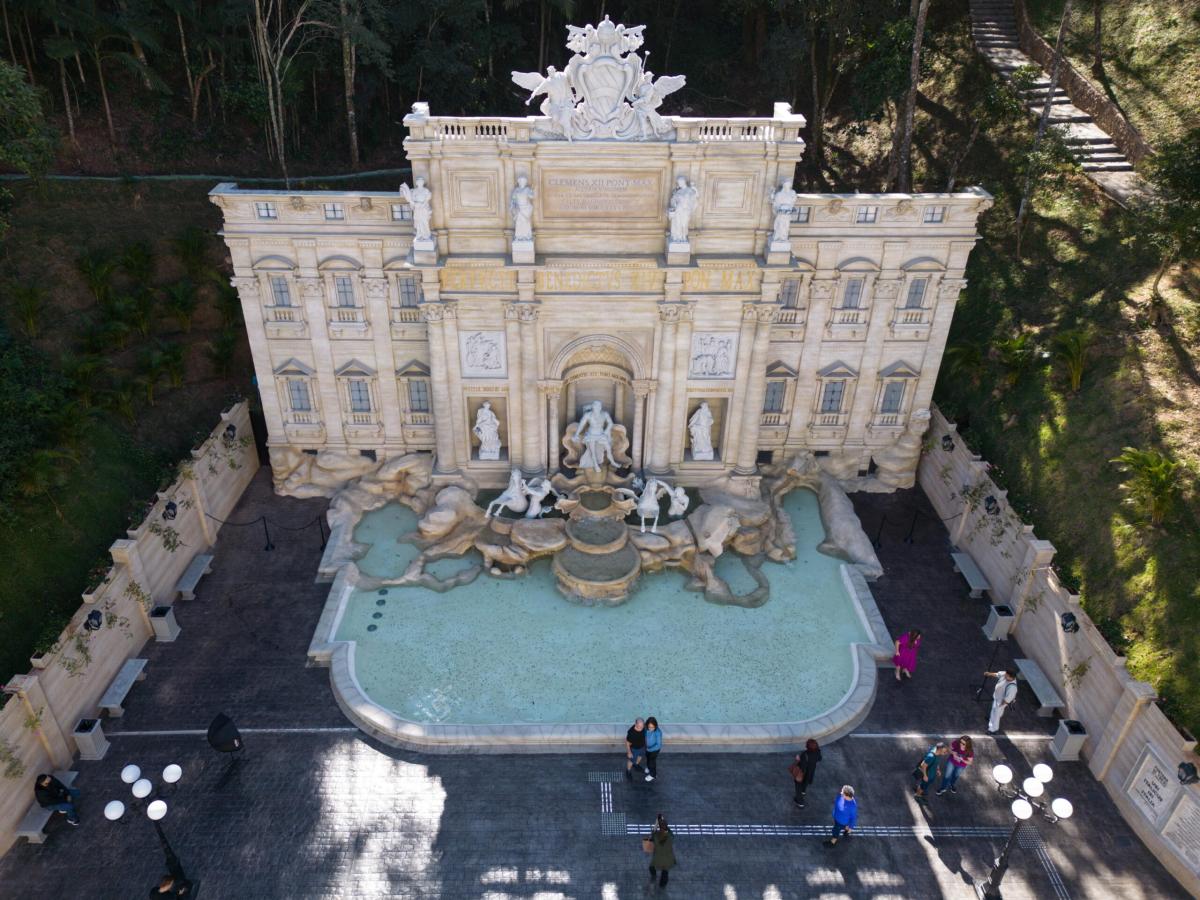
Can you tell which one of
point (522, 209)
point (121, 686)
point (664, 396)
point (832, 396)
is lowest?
point (121, 686)

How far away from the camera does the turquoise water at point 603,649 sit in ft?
77.0

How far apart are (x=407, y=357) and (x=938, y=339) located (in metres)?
19.2

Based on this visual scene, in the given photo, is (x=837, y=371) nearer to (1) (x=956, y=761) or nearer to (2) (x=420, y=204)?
(1) (x=956, y=761)

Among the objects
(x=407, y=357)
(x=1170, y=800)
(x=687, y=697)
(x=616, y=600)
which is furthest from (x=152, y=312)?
(x=1170, y=800)

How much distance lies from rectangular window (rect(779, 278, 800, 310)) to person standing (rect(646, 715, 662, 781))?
15.6 m

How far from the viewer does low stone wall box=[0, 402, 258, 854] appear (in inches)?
777

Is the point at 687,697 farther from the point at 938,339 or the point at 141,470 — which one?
the point at 141,470

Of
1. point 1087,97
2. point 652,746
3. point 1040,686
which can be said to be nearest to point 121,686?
point 652,746

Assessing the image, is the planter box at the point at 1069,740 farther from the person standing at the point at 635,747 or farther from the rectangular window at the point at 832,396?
the rectangular window at the point at 832,396

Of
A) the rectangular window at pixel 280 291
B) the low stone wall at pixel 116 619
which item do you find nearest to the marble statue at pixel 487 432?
the rectangular window at pixel 280 291

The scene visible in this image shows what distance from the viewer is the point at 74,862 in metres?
19.5

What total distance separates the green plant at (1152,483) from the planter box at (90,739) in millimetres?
28900

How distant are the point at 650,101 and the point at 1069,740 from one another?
2130 centimetres

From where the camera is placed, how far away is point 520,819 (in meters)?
20.8
